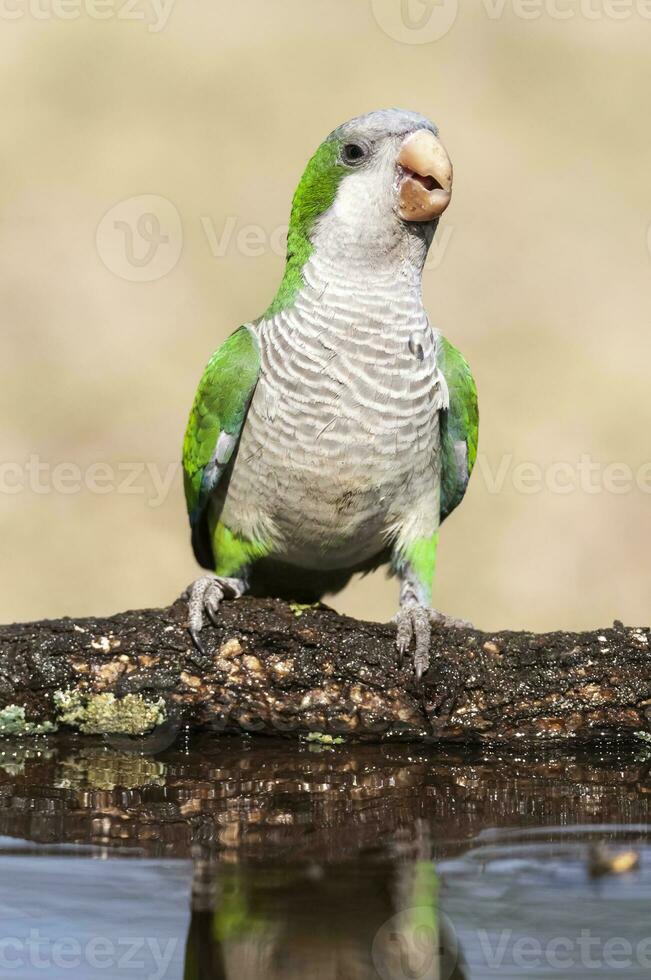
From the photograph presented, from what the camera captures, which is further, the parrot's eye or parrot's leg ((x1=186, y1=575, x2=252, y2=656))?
the parrot's eye

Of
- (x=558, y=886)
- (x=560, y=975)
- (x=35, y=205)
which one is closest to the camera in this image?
(x=560, y=975)

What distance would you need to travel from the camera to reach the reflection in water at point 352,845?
8.71ft

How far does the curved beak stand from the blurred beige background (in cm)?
450

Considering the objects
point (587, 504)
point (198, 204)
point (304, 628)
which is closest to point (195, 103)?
point (198, 204)

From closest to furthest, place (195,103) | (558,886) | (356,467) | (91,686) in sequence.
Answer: (558,886)
(91,686)
(356,467)
(195,103)

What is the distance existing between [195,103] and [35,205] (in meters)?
1.84

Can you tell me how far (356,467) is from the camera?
197 inches

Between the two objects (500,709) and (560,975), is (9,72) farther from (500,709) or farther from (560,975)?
(560,975)

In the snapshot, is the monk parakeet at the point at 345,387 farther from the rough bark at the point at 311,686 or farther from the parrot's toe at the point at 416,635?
the rough bark at the point at 311,686

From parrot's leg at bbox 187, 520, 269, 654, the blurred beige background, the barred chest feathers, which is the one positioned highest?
the blurred beige background

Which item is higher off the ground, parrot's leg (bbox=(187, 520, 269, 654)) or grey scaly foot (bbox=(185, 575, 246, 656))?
parrot's leg (bbox=(187, 520, 269, 654))

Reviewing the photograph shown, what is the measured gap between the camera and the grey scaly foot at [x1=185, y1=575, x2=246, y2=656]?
4.21 meters
